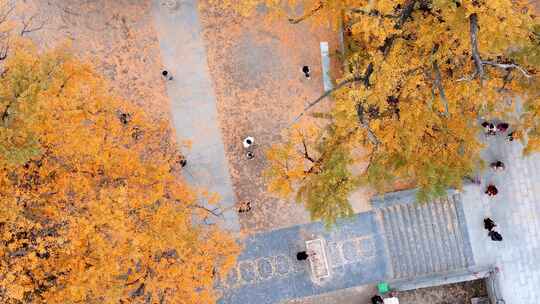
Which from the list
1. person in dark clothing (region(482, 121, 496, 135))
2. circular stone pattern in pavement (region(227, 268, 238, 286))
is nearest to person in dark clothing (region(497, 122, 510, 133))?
person in dark clothing (region(482, 121, 496, 135))

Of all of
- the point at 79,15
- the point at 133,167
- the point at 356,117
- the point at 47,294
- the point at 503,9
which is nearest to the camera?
the point at 503,9

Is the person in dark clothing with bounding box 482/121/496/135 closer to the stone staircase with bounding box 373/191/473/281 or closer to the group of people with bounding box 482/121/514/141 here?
the group of people with bounding box 482/121/514/141

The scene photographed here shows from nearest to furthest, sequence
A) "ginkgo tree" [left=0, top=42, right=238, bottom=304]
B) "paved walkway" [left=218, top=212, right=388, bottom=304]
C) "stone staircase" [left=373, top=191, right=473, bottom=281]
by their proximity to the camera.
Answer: "ginkgo tree" [left=0, top=42, right=238, bottom=304] → "paved walkway" [left=218, top=212, right=388, bottom=304] → "stone staircase" [left=373, top=191, right=473, bottom=281]

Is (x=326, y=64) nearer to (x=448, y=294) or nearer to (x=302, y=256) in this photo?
(x=302, y=256)

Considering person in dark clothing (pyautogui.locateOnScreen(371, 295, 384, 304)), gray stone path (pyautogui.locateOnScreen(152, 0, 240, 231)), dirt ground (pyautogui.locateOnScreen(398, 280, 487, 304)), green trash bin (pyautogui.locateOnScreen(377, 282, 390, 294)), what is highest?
gray stone path (pyautogui.locateOnScreen(152, 0, 240, 231))

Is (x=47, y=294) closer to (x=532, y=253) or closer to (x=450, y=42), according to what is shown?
(x=450, y=42)

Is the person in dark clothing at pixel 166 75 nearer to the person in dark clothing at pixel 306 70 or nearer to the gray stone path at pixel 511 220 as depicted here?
the person in dark clothing at pixel 306 70

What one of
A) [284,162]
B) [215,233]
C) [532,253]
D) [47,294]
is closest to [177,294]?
[215,233]
